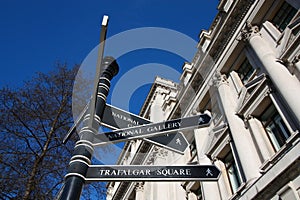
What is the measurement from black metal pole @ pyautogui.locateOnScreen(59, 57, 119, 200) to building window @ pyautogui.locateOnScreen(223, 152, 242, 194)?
27.3ft

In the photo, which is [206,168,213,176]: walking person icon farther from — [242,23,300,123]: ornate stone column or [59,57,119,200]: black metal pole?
[242,23,300,123]: ornate stone column

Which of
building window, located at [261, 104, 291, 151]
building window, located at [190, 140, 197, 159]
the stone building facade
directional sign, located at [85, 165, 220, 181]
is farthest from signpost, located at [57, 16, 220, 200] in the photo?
building window, located at [190, 140, 197, 159]

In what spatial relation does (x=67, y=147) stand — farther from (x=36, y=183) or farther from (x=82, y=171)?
(x=82, y=171)

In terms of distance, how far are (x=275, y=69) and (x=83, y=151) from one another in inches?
333

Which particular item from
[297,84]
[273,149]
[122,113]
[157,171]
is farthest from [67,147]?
[297,84]

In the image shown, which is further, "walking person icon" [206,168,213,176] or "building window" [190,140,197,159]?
"building window" [190,140,197,159]

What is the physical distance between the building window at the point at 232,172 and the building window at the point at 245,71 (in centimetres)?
381

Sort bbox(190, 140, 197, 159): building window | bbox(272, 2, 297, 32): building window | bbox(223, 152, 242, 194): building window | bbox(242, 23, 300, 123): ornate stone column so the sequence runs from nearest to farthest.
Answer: bbox(242, 23, 300, 123): ornate stone column
bbox(223, 152, 242, 194): building window
bbox(272, 2, 297, 32): building window
bbox(190, 140, 197, 159): building window

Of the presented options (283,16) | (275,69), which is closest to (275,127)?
(275,69)

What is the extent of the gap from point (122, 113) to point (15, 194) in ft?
16.1

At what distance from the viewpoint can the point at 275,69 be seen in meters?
9.21

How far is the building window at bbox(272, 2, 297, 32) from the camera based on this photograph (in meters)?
10.5

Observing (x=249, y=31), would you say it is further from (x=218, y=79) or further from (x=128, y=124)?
(x=128, y=124)

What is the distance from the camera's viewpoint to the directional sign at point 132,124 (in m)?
3.71
